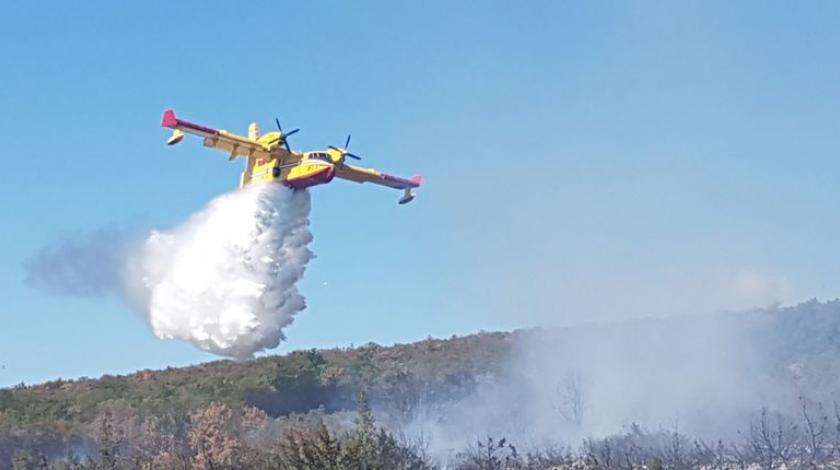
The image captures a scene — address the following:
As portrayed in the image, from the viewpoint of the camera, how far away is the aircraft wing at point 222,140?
63938 mm

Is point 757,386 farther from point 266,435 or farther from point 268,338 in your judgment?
point 268,338

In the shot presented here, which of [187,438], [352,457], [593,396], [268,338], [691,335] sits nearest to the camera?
[352,457]

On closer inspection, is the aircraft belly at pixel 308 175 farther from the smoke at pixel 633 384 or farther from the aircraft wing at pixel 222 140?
the smoke at pixel 633 384

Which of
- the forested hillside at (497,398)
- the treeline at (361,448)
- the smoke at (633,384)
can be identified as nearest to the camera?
the treeline at (361,448)

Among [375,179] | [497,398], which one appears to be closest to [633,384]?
[497,398]

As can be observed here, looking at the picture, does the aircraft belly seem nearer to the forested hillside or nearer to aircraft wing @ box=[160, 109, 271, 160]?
aircraft wing @ box=[160, 109, 271, 160]

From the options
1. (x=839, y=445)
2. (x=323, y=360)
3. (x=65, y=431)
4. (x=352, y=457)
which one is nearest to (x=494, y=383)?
(x=323, y=360)

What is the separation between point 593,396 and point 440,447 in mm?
17537

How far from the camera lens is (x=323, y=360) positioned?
11025 centimetres

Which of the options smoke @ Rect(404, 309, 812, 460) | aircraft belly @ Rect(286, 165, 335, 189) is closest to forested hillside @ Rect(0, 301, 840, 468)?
smoke @ Rect(404, 309, 812, 460)

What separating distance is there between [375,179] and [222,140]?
9.53m

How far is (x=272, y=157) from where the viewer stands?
2596 inches

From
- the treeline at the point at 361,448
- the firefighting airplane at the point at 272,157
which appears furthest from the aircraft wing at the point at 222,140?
the treeline at the point at 361,448

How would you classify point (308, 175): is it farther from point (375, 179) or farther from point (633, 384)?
point (633, 384)
